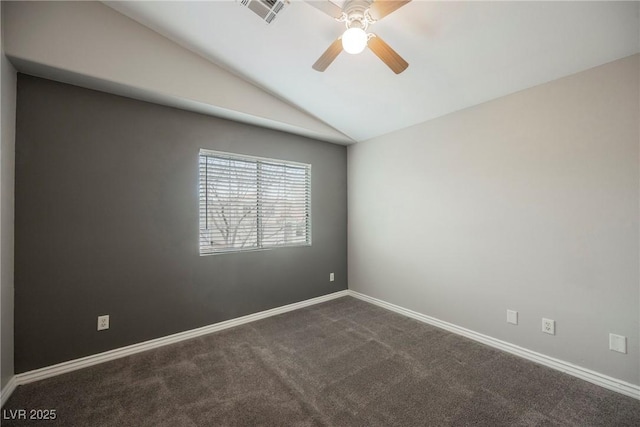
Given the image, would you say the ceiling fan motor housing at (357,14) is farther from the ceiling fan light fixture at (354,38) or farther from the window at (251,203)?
the window at (251,203)

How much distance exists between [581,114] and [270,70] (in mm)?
2667

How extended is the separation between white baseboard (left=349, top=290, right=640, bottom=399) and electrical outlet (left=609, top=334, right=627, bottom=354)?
0.22m

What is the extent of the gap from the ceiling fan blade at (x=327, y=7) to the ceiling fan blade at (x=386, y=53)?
0.87ft

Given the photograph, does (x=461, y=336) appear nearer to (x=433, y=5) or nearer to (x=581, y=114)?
(x=581, y=114)

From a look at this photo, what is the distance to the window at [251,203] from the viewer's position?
2.96 metres

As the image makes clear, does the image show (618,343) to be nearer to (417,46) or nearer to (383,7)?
(417,46)

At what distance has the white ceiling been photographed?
5.74 ft

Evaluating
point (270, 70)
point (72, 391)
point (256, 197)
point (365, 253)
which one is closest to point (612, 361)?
point (365, 253)

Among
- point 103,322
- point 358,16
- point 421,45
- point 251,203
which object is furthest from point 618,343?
point 103,322

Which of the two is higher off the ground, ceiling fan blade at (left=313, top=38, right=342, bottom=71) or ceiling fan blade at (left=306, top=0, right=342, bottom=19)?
ceiling fan blade at (left=306, top=0, right=342, bottom=19)

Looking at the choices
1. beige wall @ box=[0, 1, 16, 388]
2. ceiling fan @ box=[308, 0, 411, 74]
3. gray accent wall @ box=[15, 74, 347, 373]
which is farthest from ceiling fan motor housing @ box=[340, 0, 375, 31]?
beige wall @ box=[0, 1, 16, 388]

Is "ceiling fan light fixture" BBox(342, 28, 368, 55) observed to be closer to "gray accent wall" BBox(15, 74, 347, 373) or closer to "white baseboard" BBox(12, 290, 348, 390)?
"gray accent wall" BBox(15, 74, 347, 373)

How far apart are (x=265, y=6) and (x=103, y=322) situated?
2.93 metres

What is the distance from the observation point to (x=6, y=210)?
190 cm
